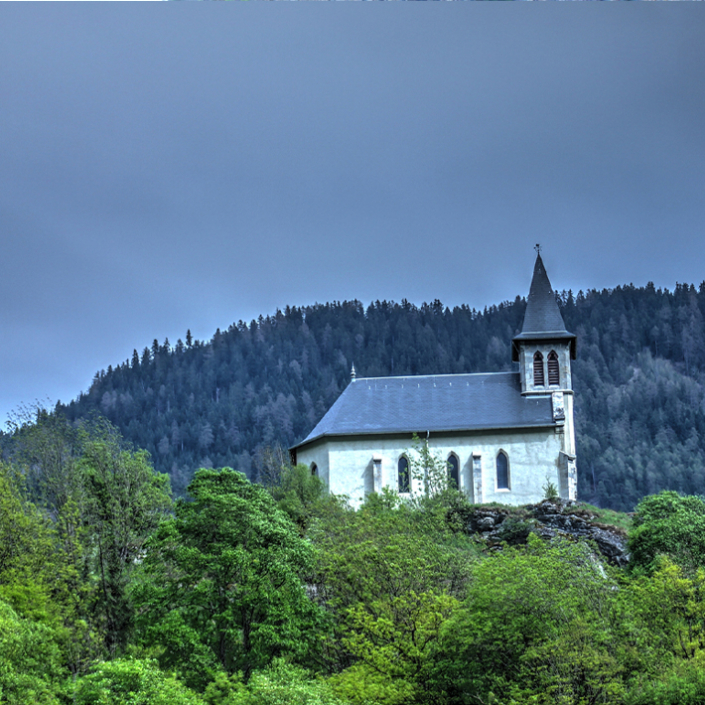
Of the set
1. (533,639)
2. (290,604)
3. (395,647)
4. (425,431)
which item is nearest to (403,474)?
(425,431)

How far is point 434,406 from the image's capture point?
66.2 metres

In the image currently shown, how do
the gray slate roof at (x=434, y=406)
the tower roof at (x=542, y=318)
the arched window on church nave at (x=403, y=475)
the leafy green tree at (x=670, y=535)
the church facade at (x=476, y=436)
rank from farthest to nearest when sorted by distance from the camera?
the tower roof at (x=542, y=318) → the gray slate roof at (x=434, y=406) → the arched window on church nave at (x=403, y=475) → the church facade at (x=476, y=436) → the leafy green tree at (x=670, y=535)

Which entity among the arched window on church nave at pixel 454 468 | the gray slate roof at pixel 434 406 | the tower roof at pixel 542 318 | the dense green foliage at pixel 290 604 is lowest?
the dense green foliage at pixel 290 604

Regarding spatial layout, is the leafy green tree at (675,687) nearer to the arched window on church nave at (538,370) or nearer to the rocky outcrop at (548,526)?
the rocky outcrop at (548,526)

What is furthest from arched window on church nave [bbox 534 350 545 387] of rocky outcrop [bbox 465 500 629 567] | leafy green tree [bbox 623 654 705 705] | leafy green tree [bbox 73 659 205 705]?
leafy green tree [bbox 73 659 205 705]

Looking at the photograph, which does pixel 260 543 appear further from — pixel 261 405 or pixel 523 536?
pixel 261 405

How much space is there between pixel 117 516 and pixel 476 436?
26.3 meters

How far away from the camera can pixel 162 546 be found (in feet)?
131

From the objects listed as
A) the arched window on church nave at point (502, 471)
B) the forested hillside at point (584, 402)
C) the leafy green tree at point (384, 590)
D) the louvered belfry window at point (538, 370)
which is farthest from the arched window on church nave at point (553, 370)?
the forested hillside at point (584, 402)

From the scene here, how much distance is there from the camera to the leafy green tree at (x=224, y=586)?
36.5 metres

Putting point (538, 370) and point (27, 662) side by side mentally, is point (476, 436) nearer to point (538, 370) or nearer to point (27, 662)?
point (538, 370)

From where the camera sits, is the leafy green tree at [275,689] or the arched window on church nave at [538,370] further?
the arched window on church nave at [538,370]

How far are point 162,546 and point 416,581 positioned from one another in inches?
408

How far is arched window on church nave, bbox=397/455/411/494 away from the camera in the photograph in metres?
63.2
